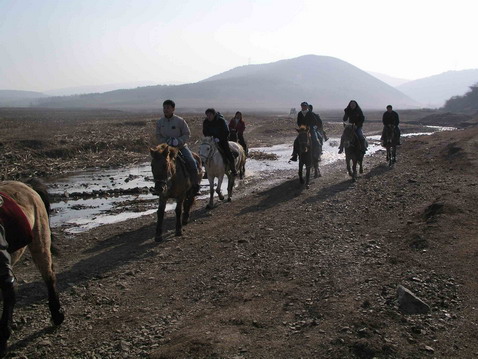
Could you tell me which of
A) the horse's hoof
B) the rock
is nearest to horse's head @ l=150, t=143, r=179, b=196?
the horse's hoof

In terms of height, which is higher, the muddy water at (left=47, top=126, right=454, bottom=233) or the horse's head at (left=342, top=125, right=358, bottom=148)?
the horse's head at (left=342, top=125, right=358, bottom=148)

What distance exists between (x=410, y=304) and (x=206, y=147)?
8.19 metres

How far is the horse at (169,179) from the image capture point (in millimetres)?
8539

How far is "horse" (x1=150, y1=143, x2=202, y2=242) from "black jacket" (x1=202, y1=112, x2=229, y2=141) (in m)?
2.61

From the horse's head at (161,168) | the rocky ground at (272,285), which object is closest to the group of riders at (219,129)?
the horse's head at (161,168)

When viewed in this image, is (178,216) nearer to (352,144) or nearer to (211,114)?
(211,114)

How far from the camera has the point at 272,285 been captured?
649cm

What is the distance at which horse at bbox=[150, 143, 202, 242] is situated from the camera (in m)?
8.54

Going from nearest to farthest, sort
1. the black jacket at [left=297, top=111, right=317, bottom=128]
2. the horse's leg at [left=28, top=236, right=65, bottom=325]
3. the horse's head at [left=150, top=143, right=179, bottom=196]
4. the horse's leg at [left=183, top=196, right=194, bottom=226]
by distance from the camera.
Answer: the horse's leg at [left=28, top=236, right=65, bottom=325] → the horse's head at [left=150, top=143, right=179, bottom=196] → the horse's leg at [left=183, top=196, right=194, bottom=226] → the black jacket at [left=297, top=111, right=317, bottom=128]

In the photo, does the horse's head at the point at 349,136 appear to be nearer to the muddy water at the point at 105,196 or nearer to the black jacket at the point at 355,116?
the black jacket at the point at 355,116

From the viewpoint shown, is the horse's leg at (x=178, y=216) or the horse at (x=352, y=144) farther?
the horse at (x=352, y=144)

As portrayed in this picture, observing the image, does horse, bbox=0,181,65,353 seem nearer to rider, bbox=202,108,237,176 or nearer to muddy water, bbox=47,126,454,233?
muddy water, bbox=47,126,454,233

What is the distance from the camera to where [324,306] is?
18.4 ft

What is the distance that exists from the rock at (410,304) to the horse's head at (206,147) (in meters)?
7.96
